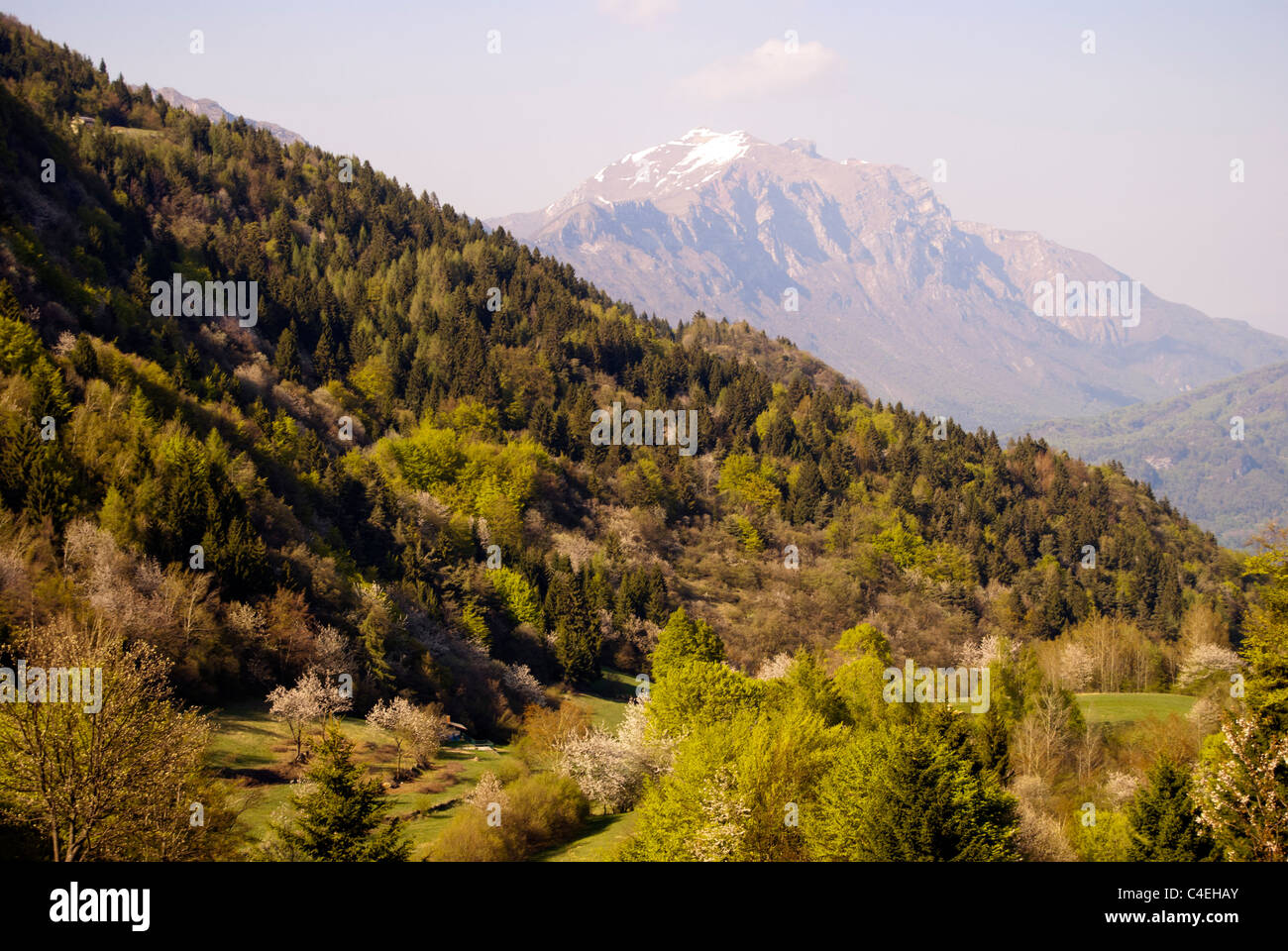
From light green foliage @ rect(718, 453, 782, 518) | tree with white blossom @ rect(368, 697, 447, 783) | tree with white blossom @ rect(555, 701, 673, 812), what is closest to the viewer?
tree with white blossom @ rect(555, 701, 673, 812)

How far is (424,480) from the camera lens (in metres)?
119

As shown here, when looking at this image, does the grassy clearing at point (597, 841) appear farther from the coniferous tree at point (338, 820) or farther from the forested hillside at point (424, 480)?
the coniferous tree at point (338, 820)

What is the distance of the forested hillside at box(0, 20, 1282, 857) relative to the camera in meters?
59.3

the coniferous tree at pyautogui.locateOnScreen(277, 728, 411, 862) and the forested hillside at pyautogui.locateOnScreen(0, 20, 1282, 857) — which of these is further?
the forested hillside at pyautogui.locateOnScreen(0, 20, 1282, 857)

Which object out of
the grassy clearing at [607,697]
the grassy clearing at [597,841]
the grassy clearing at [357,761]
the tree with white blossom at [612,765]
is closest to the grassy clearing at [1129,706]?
the grassy clearing at [607,697]

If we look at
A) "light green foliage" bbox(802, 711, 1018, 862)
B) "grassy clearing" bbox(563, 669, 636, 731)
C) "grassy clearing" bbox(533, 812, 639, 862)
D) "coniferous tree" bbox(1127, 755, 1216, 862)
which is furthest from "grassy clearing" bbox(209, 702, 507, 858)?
"coniferous tree" bbox(1127, 755, 1216, 862)

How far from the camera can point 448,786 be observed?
4681 cm

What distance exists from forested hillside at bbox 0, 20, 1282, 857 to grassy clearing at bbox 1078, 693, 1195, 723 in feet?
31.4

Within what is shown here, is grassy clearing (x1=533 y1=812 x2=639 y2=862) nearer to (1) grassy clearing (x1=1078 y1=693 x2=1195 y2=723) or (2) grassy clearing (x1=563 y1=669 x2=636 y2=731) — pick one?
(2) grassy clearing (x1=563 y1=669 x2=636 y2=731)

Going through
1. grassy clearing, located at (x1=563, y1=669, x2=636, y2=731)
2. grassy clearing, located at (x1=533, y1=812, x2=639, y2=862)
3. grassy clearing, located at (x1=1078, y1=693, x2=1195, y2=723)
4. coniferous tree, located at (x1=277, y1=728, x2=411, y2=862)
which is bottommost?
grassy clearing, located at (x1=563, y1=669, x2=636, y2=731)

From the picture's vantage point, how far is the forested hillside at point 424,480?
195 feet

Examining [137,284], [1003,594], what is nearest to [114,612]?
[137,284]

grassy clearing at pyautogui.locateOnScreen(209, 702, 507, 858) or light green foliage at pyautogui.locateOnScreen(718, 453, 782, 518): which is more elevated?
light green foliage at pyautogui.locateOnScreen(718, 453, 782, 518)

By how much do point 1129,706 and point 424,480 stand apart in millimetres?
83113
